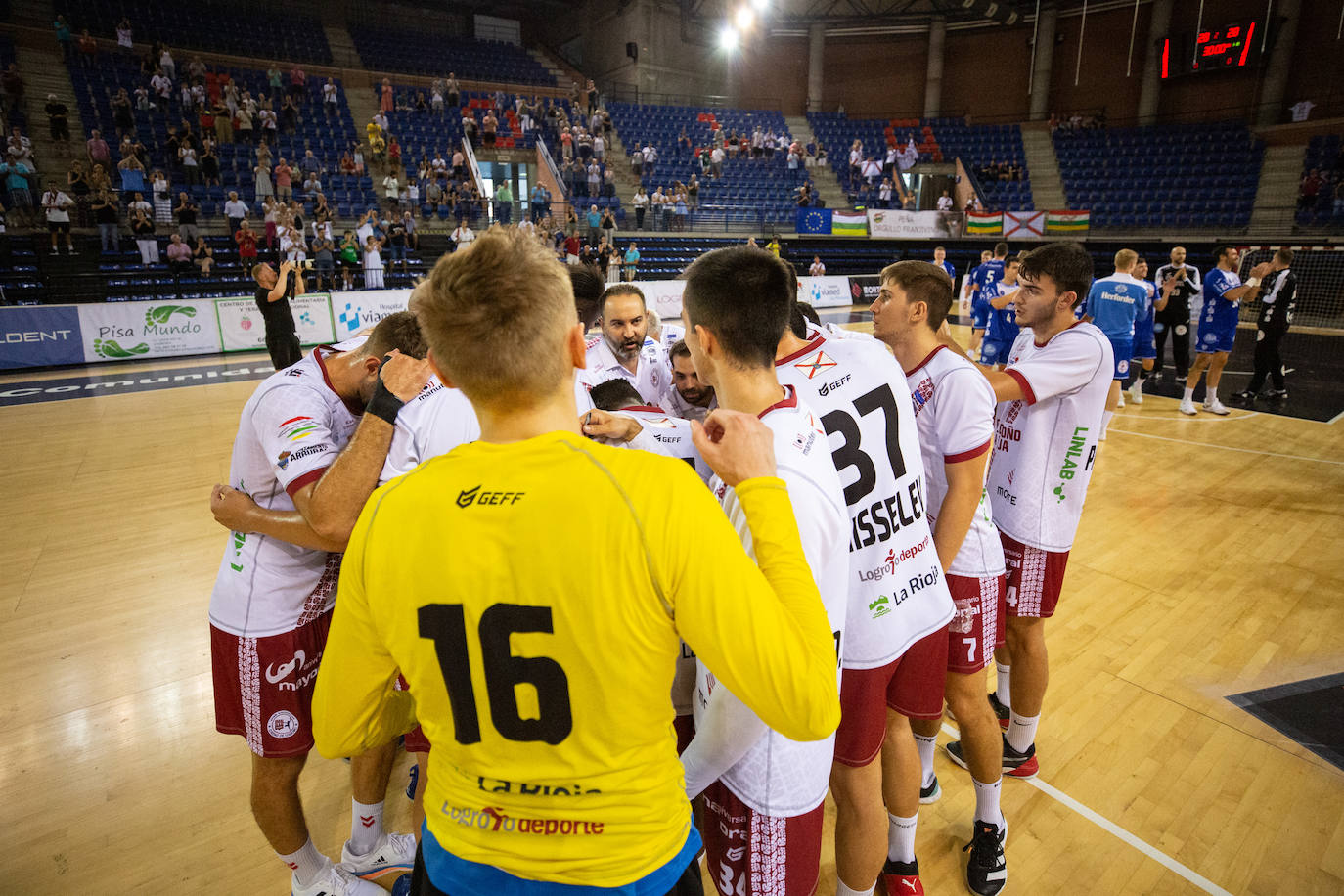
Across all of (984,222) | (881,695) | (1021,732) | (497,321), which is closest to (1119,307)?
(1021,732)

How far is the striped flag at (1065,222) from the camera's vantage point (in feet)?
77.0

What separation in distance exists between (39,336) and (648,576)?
1605 centimetres

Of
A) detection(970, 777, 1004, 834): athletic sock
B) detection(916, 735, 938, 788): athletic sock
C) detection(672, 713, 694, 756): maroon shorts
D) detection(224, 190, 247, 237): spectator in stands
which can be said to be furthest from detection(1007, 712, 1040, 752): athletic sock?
detection(224, 190, 247, 237): spectator in stands

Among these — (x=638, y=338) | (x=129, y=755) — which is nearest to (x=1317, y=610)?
(x=638, y=338)

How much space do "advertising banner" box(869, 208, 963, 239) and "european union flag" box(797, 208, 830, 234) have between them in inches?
63.4

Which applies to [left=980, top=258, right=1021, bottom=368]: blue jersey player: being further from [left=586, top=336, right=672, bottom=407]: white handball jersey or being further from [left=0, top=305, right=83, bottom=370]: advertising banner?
[left=0, top=305, right=83, bottom=370]: advertising banner

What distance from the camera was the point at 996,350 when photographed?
9.63 meters

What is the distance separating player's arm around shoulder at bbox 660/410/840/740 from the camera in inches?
42.3

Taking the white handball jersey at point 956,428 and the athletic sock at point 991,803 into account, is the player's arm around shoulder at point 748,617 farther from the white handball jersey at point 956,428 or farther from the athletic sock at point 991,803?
the athletic sock at point 991,803

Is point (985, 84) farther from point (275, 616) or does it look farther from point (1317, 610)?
point (275, 616)

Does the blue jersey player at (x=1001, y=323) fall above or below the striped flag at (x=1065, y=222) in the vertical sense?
below

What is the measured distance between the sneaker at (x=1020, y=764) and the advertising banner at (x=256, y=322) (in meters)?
14.2

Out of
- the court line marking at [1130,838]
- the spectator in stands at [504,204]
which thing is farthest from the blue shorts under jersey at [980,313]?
the spectator in stands at [504,204]

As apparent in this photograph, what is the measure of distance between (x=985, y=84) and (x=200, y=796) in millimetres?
34676
